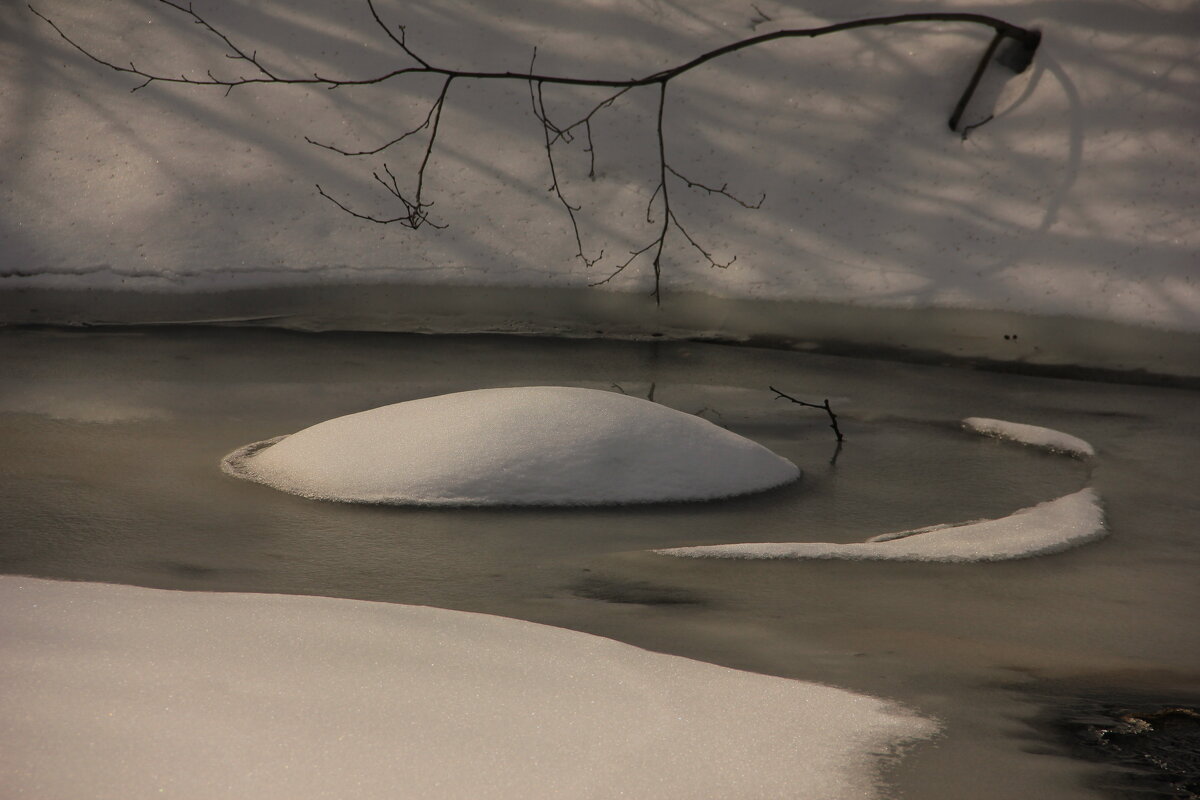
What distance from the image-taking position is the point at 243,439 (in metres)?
4.82

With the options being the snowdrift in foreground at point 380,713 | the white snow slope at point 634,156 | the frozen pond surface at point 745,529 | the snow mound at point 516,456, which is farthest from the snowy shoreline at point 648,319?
the snowdrift in foreground at point 380,713

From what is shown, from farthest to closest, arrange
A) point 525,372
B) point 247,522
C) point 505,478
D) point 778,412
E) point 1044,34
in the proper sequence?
1. point 1044,34
2. point 525,372
3. point 778,412
4. point 505,478
5. point 247,522

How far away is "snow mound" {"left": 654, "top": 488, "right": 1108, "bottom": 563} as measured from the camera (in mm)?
3666

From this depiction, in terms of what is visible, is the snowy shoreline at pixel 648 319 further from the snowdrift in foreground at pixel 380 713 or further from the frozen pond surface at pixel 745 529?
the snowdrift in foreground at pixel 380 713

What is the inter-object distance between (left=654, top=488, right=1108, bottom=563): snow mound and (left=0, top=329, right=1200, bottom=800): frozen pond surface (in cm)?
6

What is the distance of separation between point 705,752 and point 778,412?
3481 millimetres

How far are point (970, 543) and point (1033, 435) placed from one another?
1686 mm

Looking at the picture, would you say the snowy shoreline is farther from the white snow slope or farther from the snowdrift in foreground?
the snowdrift in foreground

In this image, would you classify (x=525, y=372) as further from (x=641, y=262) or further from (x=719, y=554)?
(x=719, y=554)

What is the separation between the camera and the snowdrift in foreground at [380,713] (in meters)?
2.00

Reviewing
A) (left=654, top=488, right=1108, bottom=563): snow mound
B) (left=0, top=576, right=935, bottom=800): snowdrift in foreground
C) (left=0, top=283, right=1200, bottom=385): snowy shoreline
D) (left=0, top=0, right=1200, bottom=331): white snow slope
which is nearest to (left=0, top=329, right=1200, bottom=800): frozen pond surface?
(left=654, top=488, right=1108, bottom=563): snow mound

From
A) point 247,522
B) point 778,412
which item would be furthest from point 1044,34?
point 247,522

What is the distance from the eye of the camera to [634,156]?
8.37 meters

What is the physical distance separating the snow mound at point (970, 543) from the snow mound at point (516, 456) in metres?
0.57
